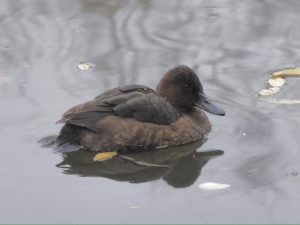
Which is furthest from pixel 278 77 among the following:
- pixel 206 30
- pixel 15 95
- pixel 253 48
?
pixel 15 95

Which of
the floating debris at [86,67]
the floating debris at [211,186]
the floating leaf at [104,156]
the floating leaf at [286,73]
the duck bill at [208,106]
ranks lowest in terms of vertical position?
the floating debris at [211,186]

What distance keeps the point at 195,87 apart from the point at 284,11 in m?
2.98

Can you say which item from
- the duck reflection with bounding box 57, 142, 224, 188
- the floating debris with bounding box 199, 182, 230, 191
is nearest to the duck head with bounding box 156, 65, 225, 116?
the duck reflection with bounding box 57, 142, 224, 188

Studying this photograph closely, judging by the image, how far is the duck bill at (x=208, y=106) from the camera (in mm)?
7668

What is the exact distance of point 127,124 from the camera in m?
7.34

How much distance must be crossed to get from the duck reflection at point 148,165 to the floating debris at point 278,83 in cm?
104

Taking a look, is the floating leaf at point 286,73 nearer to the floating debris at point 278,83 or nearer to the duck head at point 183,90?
the floating debris at point 278,83

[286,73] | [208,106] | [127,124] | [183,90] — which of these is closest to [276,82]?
[286,73]

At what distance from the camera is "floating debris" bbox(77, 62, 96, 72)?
8891mm

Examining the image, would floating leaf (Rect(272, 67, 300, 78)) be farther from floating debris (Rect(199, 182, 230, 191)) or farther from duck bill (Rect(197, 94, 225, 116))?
floating debris (Rect(199, 182, 230, 191))

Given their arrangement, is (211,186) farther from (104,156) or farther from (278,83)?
(278,83)

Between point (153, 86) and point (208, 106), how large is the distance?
2.80ft

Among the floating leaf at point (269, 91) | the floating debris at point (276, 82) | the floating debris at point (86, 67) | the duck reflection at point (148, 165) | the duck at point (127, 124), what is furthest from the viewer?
the floating debris at point (86, 67)

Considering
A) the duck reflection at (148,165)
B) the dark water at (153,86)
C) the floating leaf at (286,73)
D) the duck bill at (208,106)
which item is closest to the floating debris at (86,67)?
the dark water at (153,86)
